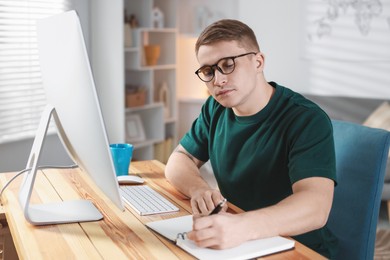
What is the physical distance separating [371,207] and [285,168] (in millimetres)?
265

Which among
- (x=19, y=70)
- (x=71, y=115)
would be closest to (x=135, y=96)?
(x=19, y=70)

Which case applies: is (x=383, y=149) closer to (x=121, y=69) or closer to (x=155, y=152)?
(x=121, y=69)

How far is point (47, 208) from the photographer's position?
147 cm

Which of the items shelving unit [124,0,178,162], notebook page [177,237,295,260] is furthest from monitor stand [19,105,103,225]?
shelving unit [124,0,178,162]

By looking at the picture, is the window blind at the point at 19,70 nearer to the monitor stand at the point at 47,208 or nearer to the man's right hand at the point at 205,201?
the monitor stand at the point at 47,208

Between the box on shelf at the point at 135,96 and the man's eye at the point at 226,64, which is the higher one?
the man's eye at the point at 226,64

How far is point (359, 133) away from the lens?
5.28ft

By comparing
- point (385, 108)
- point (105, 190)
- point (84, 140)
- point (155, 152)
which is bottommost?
point (155, 152)

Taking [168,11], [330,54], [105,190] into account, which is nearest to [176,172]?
[105,190]

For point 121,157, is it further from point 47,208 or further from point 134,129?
point 134,129

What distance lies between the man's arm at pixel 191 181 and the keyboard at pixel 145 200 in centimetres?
7

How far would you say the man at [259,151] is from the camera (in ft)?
4.40

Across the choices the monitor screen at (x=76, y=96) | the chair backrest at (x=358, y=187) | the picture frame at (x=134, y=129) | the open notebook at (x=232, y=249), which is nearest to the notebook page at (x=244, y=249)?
the open notebook at (x=232, y=249)

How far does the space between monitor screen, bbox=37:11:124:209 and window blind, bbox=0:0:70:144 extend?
2511mm
